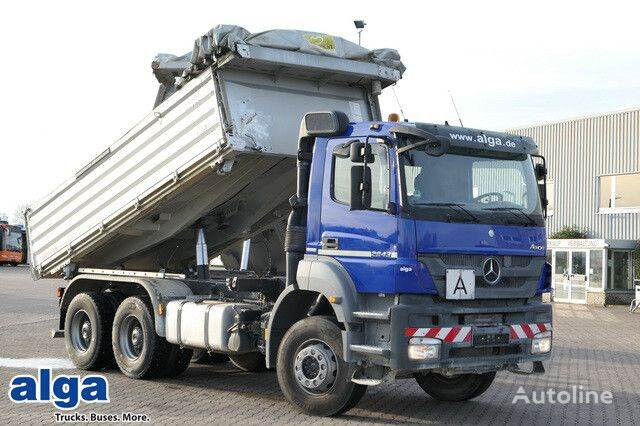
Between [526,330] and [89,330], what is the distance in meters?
5.91

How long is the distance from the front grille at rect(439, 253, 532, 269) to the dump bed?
2582mm

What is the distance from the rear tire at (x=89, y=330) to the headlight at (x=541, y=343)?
548cm

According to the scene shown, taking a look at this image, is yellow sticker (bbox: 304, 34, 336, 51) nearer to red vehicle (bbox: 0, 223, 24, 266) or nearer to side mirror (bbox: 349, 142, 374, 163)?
side mirror (bbox: 349, 142, 374, 163)

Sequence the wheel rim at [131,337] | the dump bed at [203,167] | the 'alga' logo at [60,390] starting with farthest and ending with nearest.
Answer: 1. the wheel rim at [131,337]
2. the dump bed at [203,167]
3. the 'alga' logo at [60,390]

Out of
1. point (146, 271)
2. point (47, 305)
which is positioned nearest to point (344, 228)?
point (146, 271)

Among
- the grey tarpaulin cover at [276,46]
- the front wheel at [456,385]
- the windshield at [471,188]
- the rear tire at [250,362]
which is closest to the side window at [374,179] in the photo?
the windshield at [471,188]

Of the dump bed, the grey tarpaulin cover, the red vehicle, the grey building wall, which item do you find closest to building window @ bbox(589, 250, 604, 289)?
the grey building wall

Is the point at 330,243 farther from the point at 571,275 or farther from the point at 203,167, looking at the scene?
the point at 571,275

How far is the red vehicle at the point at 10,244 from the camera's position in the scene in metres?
57.0

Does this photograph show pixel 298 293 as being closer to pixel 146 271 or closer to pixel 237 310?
pixel 237 310

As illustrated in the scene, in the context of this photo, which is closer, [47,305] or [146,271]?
[146,271]

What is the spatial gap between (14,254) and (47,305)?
36.9 metres

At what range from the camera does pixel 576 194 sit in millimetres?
33250

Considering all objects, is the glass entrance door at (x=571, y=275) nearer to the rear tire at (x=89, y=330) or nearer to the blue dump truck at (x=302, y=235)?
the blue dump truck at (x=302, y=235)
